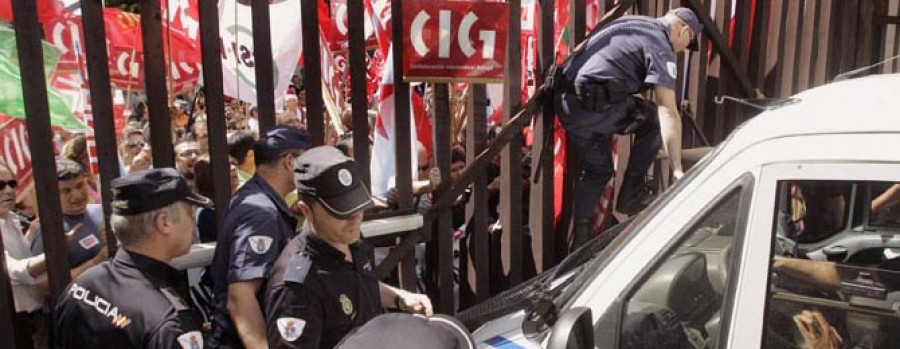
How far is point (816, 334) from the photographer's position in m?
1.44

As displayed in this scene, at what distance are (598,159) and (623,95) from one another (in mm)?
433

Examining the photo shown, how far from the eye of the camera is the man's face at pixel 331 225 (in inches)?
87.1

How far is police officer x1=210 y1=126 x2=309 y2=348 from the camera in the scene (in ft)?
7.95

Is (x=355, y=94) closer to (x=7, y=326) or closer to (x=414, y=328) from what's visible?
(x=7, y=326)

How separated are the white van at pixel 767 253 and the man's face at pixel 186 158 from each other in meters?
3.16

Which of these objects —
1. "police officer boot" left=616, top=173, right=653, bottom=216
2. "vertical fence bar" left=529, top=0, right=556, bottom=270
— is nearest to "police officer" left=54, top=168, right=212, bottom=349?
"vertical fence bar" left=529, top=0, right=556, bottom=270

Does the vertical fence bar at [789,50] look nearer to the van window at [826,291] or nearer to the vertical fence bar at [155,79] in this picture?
the van window at [826,291]

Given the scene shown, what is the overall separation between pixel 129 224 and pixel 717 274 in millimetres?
1657

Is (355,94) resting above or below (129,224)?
above

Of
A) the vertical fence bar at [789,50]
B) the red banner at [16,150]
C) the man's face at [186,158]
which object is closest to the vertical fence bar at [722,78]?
the vertical fence bar at [789,50]

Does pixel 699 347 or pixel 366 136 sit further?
pixel 366 136

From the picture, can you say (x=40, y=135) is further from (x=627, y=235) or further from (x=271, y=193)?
(x=627, y=235)

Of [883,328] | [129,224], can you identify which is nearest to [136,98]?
[129,224]

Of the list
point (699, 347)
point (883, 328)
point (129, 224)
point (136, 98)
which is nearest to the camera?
point (883, 328)
